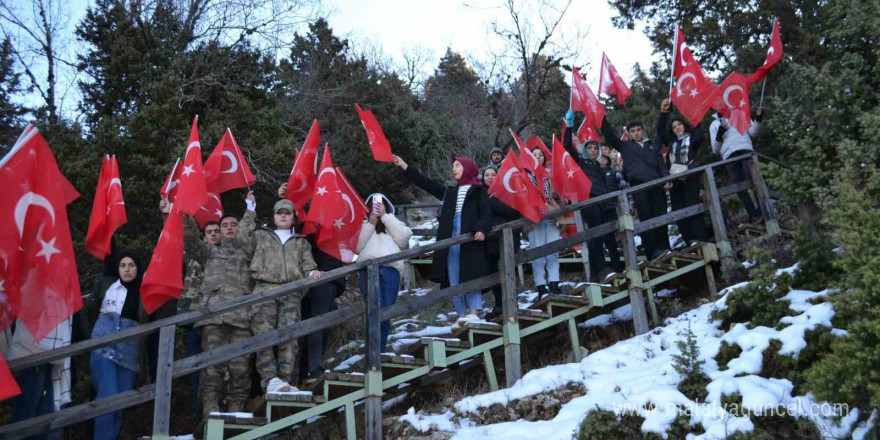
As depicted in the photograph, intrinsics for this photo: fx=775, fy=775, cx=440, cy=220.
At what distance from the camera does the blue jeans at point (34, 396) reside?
19.8ft

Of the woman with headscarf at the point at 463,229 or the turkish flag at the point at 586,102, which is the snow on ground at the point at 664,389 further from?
the turkish flag at the point at 586,102

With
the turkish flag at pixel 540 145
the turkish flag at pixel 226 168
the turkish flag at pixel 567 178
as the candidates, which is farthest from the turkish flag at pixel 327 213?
the turkish flag at pixel 540 145

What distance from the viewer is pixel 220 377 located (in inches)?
266

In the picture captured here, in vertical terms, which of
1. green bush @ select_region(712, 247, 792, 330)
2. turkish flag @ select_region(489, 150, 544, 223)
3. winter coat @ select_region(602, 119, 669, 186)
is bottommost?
green bush @ select_region(712, 247, 792, 330)

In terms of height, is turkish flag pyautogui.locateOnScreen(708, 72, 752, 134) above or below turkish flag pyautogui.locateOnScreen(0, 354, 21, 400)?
above

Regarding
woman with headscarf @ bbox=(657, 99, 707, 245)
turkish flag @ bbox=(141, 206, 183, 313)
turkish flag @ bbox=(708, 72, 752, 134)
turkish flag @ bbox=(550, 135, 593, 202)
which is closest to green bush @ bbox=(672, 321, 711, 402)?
turkish flag @ bbox=(550, 135, 593, 202)

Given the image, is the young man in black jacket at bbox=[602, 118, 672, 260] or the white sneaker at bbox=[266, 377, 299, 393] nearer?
the white sneaker at bbox=[266, 377, 299, 393]

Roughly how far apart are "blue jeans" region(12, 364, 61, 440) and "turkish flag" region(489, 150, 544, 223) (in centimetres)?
437

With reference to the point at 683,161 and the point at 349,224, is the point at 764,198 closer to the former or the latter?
the point at 683,161

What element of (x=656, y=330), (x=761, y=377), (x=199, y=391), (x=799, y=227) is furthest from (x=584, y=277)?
(x=199, y=391)

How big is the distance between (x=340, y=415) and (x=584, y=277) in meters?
5.75

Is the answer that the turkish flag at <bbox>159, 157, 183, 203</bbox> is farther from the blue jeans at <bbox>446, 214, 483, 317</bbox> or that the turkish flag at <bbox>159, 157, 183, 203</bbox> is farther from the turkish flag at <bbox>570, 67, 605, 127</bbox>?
the turkish flag at <bbox>570, 67, 605, 127</bbox>

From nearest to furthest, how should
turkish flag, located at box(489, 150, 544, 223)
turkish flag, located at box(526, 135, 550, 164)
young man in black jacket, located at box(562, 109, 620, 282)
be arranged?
turkish flag, located at box(489, 150, 544, 223), young man in black jacket, located at box(562, 109, 620, 282), turkish flag, located at box(526, 135, 550, 164)

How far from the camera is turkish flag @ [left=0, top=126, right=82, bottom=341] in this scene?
5.52m
